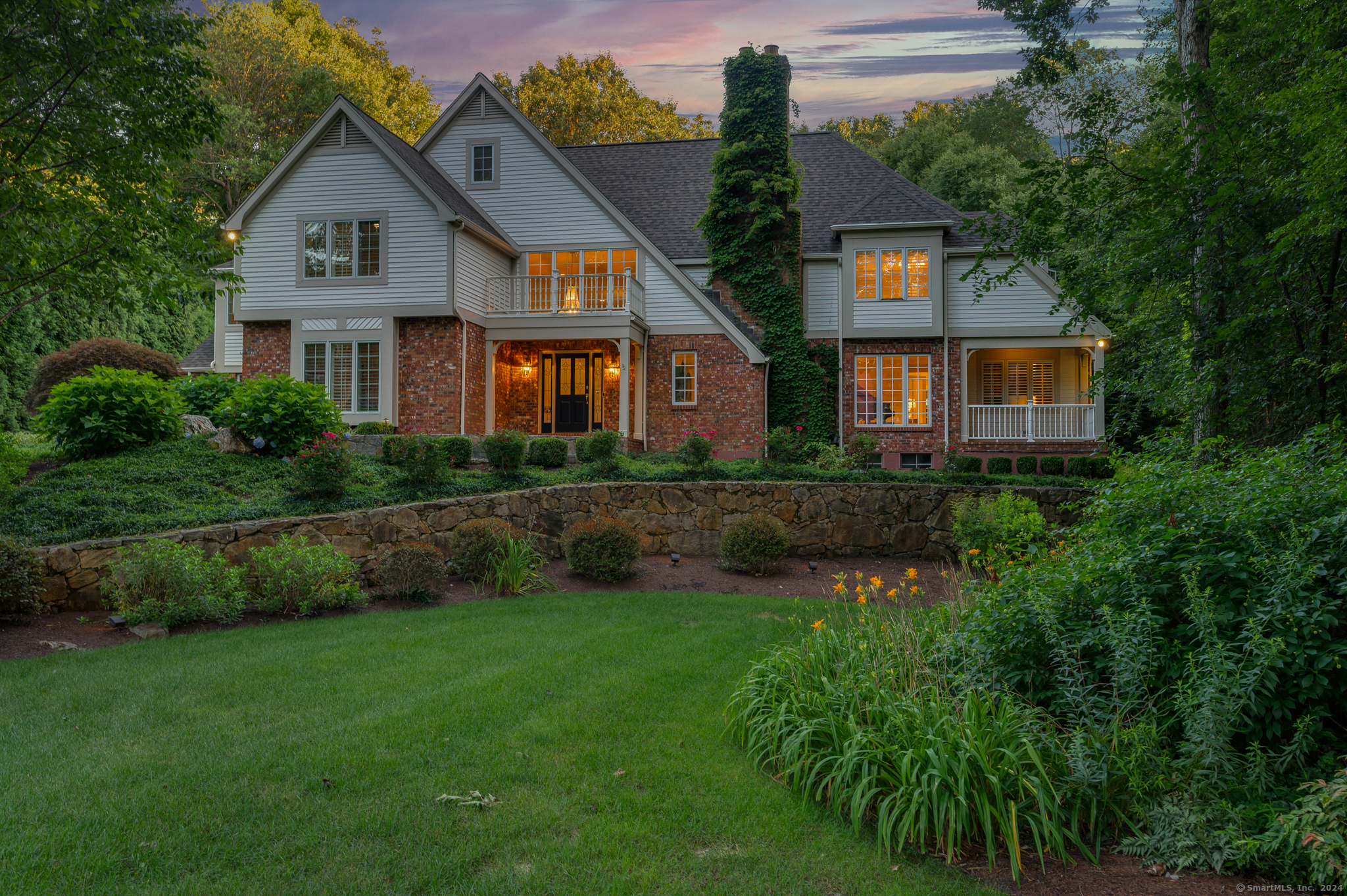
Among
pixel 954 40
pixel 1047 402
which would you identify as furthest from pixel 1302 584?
pixel 1047 402

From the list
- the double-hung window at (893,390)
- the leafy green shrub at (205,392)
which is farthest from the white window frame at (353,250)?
the double-hung window at (893,390)

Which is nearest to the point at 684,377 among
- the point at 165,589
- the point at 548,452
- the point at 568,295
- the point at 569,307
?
the point at 569,307

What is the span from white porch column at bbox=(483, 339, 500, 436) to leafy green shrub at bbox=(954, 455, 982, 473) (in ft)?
32.2

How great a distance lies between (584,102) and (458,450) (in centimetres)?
2432

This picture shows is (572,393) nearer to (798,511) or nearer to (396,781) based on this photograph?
(798,511)

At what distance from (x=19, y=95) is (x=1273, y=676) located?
35.6 feet

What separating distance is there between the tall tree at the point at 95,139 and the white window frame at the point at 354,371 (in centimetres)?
772

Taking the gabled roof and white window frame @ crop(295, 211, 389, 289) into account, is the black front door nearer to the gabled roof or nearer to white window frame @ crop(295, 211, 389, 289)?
the gabled roof

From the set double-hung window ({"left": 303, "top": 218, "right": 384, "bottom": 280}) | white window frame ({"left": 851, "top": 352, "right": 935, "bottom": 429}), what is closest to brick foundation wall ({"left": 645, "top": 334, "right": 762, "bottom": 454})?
white window frame ({"left": 851, "top": 352, "right": 935, "bottom": 429})

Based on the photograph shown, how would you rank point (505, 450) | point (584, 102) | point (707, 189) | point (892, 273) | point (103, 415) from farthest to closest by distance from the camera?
1. point (584, 102)
2. point (707, 189)
3. point (892, 273)
4. point (505, 450)
5. point (103, 415)

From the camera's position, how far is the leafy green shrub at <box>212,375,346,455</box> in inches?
406

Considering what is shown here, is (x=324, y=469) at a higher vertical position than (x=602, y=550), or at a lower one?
higher

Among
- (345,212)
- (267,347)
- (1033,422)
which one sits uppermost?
(345,212)

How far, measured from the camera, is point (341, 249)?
16.1 m
